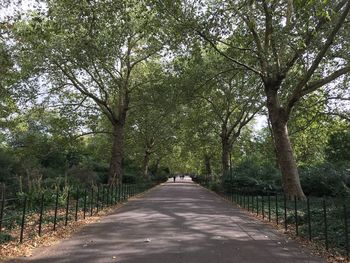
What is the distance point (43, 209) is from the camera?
1458cm

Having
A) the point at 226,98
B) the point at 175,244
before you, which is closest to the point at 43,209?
the point at 175,244

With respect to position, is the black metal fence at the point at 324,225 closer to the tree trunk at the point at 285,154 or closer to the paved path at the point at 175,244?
the paved path at the point at 175,244

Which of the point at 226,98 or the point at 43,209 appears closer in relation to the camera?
the point at 43,209

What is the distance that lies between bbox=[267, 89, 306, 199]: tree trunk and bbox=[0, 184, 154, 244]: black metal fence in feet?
29.5

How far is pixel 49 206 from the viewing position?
15781 mm

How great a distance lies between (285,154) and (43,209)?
11.8m

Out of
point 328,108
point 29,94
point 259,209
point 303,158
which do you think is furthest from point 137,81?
point 303,158

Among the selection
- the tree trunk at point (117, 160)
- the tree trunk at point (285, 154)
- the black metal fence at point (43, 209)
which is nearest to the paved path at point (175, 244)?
the black metal fence at point (43, 209)

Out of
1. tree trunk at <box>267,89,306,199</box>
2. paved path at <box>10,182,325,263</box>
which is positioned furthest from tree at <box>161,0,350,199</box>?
paved path at <box>10,182,325,263</box>

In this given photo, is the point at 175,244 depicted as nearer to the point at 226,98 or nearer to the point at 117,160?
the point at 117,160

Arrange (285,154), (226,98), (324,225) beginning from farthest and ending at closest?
1. (226,98)
2. (285,154)
3. (324,225)

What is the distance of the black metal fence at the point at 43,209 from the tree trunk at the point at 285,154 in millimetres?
8981

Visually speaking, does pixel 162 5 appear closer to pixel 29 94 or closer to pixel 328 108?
pixel 29 94

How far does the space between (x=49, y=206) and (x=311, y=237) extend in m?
10.3
